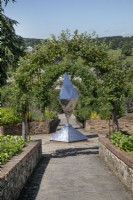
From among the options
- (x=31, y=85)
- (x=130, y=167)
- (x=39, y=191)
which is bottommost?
(x=39, y=191)

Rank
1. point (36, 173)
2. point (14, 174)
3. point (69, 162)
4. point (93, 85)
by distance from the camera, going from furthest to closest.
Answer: point (93, 85)
point (69, 162)
point (36, 173)
point (14, 174)

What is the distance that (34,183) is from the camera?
38.5ft

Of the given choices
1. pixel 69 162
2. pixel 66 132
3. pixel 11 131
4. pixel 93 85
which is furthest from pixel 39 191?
pixel 11 131

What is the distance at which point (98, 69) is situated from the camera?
17.6 meters

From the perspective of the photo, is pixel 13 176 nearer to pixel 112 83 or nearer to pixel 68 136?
pixel 112 83

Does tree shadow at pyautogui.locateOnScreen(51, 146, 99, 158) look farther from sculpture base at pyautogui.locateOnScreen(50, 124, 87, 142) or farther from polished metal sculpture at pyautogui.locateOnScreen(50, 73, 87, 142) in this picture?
polished metal sculpture at pyautogui.locateOnScreen(50, 73, 87, 142)

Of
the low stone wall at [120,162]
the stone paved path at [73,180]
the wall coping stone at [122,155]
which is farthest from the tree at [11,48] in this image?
the wall coping stone at [122,155]

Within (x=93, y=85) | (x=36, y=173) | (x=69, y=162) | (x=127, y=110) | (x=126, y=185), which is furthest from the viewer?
(x=127, y=110)

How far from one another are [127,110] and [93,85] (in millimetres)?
15968

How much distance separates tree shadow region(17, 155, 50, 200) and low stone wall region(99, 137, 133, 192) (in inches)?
85.2

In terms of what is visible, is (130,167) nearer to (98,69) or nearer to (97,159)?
(97,159)

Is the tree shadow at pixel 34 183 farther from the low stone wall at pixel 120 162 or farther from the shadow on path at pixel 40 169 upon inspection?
the low stone wall at pixel 120 162

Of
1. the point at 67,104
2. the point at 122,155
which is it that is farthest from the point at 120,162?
the point at 67,104

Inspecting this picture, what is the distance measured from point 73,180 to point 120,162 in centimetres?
149
